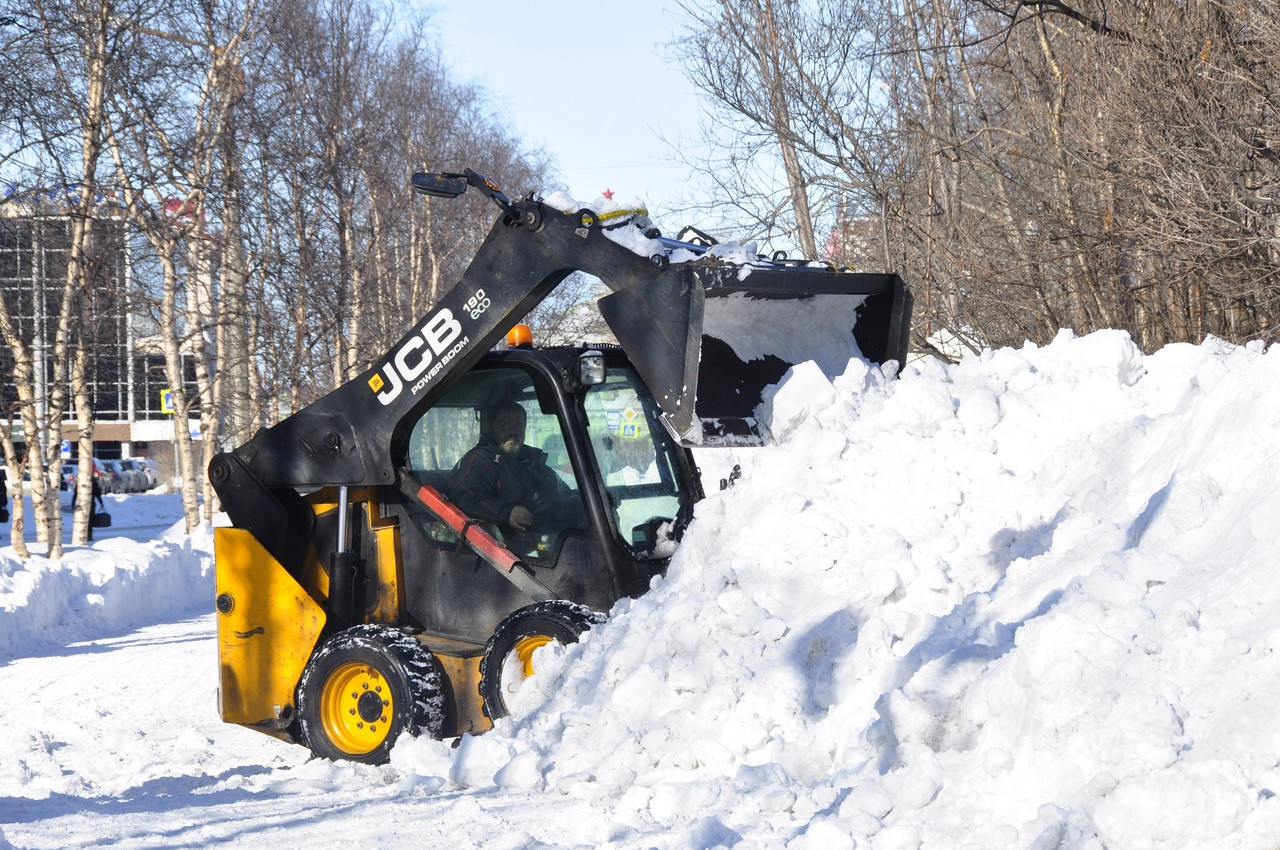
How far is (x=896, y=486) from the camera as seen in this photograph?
5055mm

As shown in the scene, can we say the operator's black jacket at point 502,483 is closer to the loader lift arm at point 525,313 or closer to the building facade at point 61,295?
the loader lift arm at point 525,313

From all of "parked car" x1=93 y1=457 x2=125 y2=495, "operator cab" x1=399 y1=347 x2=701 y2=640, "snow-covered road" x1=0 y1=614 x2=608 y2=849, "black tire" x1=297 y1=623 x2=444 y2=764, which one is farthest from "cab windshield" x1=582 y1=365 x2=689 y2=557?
"parked car" x1=93 y1=457 x2=125 y2=495

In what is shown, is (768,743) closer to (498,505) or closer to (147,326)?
(498,505)

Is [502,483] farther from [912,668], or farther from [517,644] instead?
[912,668]

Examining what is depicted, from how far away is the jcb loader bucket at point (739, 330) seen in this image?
17.4ft

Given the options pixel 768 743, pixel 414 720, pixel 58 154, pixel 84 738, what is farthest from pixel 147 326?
pixel 768 743

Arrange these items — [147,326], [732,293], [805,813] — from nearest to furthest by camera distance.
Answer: [805,813]
[732,293]
[147,326]

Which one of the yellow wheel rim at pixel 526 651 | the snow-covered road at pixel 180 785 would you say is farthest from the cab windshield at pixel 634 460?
the snow-covered road at pixel 180 785

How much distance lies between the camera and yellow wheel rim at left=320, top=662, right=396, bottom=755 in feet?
18.7

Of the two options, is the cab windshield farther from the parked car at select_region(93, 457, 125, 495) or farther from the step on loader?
the parked car at select_region(93, 457, 125, 495)

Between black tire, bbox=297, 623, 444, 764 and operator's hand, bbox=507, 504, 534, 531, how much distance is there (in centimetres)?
70

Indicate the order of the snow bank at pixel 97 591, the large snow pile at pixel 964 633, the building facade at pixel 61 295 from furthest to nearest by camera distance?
the building facade at pixel 61 295 → the snow bank at pixel 97 591 → the large snow pile at pixel 964 633

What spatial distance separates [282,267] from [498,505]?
623 inches

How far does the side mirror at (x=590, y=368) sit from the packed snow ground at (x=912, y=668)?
2.54 feet
